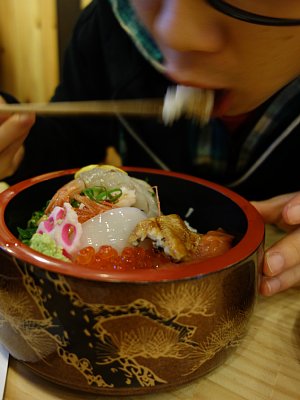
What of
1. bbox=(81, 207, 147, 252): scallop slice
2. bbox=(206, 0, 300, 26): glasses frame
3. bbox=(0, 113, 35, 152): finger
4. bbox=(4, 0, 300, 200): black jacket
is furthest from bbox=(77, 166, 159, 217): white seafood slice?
bbox=(4, 0, 300, 200): black jacket

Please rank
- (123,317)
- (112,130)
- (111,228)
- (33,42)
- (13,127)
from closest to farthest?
(123,317) → (111,228) → (13,127) → (112,130) → (33,42)

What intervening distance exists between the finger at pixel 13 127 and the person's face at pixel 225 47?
1.18 ft

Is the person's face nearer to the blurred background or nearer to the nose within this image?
the nose

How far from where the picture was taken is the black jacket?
1.42 meters

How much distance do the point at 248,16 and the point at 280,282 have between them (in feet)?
1.55

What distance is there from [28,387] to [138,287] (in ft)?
0.84

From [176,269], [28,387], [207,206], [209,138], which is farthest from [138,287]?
[209,138]

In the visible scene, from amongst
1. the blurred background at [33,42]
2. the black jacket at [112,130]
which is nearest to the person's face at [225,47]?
the black jacket at [112,130]

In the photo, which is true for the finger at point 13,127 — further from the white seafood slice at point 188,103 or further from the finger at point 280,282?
the finger at point 280,282

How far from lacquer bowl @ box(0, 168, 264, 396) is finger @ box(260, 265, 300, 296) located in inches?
4.7

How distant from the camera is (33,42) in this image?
Result: 11.7ft

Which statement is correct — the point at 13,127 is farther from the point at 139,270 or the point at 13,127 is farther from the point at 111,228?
the point at 139,270

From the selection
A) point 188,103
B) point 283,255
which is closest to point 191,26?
point 188,103

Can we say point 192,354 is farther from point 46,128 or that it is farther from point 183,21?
point 46,128
